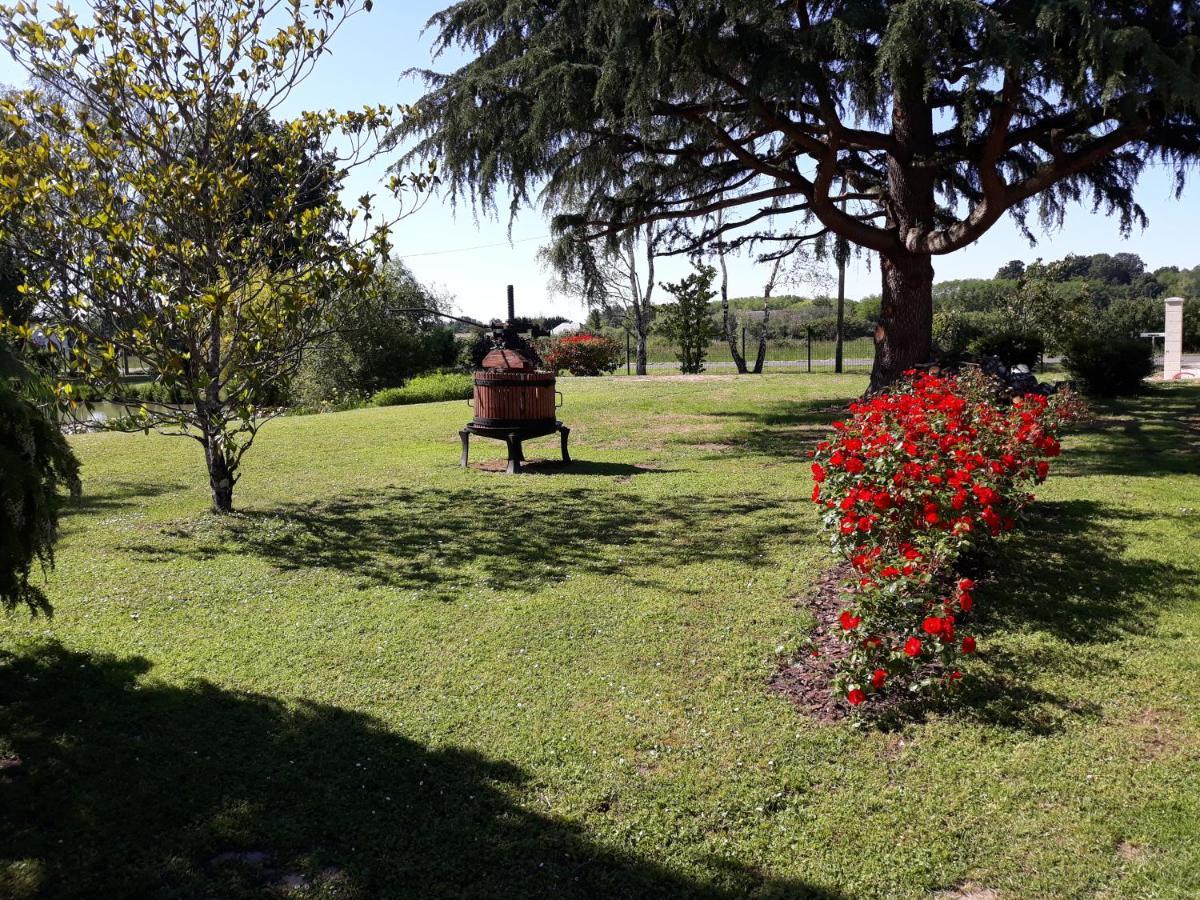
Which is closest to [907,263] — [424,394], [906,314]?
[906,314]

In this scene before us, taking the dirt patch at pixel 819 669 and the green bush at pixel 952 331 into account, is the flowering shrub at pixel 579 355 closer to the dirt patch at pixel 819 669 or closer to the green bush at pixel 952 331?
the green bush at pixel 952 331

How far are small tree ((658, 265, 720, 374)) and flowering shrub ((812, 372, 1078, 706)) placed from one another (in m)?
23.0

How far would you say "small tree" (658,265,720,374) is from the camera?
28906mm

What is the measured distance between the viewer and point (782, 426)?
13102 millimetres

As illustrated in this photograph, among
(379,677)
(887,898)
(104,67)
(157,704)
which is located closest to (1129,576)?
(887,898)

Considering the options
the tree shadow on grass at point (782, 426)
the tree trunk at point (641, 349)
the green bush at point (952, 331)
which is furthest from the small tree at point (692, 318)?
the tree shadow on grass at point (782, 426)

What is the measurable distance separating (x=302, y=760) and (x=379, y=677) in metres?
0.84

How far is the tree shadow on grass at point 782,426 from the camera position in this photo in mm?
11070

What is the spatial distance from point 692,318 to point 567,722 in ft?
86.3

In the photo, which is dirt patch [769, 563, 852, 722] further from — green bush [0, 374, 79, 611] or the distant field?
the distant field

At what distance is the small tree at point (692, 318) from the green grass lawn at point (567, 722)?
22.1 meters

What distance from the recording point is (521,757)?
349 centimetres

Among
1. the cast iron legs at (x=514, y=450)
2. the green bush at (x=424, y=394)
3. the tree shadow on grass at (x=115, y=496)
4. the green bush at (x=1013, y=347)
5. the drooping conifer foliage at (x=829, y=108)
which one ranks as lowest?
the tree shadow on grass at (x=115, y=496)

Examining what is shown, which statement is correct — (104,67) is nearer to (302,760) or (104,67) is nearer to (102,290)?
Result: (102,290)
